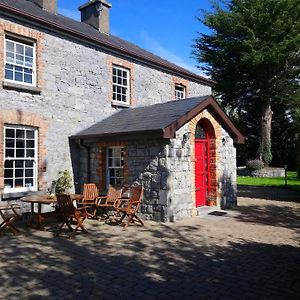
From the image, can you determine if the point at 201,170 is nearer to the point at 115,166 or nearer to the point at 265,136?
the point at 115,166

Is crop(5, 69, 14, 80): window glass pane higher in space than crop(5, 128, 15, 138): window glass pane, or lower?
higher

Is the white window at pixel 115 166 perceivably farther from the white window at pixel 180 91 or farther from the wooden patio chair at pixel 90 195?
the white window at pixel 180 91

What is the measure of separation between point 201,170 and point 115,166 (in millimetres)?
3000

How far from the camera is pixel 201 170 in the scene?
40.2 feet

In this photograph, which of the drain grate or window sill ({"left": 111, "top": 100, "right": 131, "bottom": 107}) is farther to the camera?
window sill ({"left": 111, "top": 100, "right": 131, "bottom": 107})

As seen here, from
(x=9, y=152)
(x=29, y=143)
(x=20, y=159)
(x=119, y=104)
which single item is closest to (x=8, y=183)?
(x=20, y=159)

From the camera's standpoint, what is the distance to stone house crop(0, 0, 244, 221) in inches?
412

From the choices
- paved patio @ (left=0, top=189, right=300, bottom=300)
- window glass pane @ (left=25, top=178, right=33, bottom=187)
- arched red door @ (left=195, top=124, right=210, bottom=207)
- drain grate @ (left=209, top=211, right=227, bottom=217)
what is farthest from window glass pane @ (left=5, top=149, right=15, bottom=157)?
drain grate @ (left=209, top=211, right=227, bottom=217)

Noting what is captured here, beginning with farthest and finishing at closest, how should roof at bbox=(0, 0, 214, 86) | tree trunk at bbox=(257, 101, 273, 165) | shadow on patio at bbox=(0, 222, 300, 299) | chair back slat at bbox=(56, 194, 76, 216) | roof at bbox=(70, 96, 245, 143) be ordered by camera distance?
tree trunk at bbox=(257, 101, 273, 165), roof at bbox=(0, 0, 214, 86), roof at bbox=(70, 96, 245, 143), chair back slat at bbox=(56, 194, 76, 216), shadow on patio at bbox=(0, 222, 300, 299)

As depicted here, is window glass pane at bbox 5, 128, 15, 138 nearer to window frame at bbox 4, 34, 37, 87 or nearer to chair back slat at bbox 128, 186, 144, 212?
window frame at bbox 4, 34, 37, 87

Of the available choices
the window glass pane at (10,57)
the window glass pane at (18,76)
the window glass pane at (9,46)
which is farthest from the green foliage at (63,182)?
the window glass pane at (9,46)

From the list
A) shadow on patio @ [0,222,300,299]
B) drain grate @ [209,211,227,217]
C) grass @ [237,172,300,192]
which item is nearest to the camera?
shadow on patio @ [0,222,300,299]

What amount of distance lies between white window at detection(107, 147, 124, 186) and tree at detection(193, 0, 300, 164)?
19115 mm

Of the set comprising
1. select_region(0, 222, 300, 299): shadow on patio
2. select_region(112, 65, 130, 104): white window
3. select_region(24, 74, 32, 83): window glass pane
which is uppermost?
select_region(112, 65, 130, 104): white window
